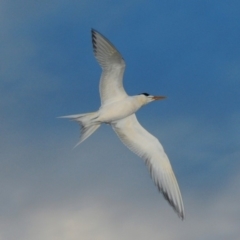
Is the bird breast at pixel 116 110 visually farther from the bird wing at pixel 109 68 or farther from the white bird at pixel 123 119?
the bird wing at pixel 109 68

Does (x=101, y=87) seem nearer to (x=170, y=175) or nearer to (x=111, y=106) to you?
(x=111, y=106)

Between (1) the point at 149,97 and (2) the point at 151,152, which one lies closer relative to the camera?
(2) the point at 151,152

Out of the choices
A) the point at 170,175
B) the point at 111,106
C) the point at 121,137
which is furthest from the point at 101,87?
the point at 170,175

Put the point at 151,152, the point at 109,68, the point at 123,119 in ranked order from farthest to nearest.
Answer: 1. the point at 123,119
2. the point at 151,152
3. the point at 109,68

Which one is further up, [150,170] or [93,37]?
[93,37]

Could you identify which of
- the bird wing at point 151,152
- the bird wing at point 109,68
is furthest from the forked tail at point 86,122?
the bird wing at point 151,152

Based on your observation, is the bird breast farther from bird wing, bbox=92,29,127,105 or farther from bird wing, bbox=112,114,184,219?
bird wing, bbox=112,114,184,219

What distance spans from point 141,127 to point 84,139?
2.28 metres

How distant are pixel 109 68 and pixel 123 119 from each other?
2183 mm

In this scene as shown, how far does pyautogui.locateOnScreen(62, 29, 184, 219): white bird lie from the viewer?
21.0 meters

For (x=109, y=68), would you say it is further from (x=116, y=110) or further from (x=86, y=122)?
(x=86, y=122)

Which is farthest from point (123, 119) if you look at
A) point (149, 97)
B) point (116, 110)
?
point (149, 97)

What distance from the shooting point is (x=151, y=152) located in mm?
22359

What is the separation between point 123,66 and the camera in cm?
2152
